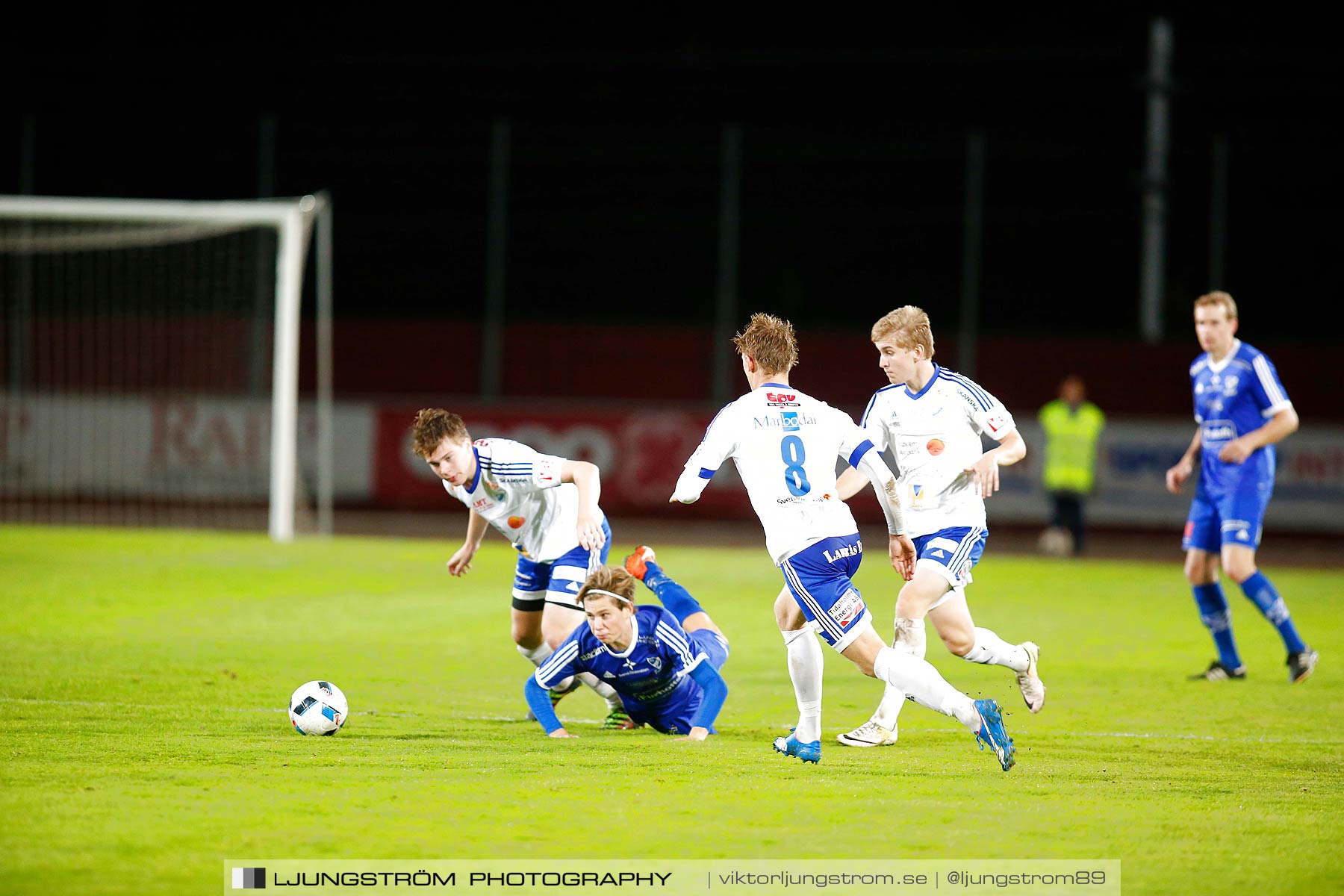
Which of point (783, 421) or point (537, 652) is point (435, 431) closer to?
point (537, 652)

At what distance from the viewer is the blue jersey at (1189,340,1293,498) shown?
8867mm

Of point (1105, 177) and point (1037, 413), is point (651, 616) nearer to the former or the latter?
point (1037, 413)

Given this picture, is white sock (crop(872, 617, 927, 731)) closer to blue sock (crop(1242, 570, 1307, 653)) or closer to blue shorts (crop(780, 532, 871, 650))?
blue shorts (crop(780, 532, 871, 650))

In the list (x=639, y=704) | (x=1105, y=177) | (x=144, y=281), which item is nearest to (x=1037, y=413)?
(x=1105, y=177)

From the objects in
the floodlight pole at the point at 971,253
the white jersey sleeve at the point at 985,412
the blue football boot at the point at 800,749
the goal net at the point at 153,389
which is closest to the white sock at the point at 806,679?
the blue football boot at the point at 800,749

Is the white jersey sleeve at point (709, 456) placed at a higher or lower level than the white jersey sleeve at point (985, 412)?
lower

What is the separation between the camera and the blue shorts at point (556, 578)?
730 cm

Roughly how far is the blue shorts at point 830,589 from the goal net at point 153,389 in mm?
13341

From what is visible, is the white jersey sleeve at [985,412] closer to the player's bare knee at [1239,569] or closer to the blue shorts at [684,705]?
the blue shorts at [684,705]

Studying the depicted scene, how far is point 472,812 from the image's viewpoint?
17.1ft

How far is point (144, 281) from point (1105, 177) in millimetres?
18134

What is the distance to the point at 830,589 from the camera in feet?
20.0

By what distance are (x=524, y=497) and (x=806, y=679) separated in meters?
1.79

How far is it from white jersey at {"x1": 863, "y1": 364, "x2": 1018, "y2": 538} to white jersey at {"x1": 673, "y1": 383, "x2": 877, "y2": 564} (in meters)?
0.58
